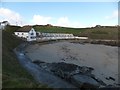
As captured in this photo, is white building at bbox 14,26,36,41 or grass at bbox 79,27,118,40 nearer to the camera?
white building at bbox 14,26,36,41

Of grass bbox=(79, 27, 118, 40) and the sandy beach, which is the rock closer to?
the sandy beach

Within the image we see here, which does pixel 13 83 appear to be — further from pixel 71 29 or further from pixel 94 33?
pixel 71 29

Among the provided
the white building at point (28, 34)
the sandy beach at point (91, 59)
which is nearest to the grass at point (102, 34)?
the white building at point (28, 34)

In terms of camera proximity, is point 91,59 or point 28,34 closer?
point 91,59

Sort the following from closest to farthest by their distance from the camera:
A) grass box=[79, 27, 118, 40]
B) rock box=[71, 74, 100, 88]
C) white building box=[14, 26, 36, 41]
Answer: rock box=[71, 74, 100, 88]
white building box=[14, 26, 36, 41]
grass box=[79, 27, 118, 40]

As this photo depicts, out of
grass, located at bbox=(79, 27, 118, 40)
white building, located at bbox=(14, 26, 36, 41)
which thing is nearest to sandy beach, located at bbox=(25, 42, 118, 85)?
white building, located at bbox=(14, 26, 36, 41)

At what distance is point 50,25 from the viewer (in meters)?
176

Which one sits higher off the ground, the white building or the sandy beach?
the white building

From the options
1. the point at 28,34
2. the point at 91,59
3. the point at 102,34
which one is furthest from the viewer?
the point at 102,34

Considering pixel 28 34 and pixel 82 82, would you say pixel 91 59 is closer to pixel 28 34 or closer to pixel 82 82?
pixel 82 82

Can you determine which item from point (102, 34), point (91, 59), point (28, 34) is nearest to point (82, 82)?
point (91, 59)

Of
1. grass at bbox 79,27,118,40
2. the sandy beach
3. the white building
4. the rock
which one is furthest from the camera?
grass at bbox 79,27,118,40

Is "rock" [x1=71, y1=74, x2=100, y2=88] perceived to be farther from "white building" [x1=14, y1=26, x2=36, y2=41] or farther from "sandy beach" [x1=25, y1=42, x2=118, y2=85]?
"white building" [x1=14, y1=26, x2=36, y2=41]

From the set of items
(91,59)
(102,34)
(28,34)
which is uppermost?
(28,34)
